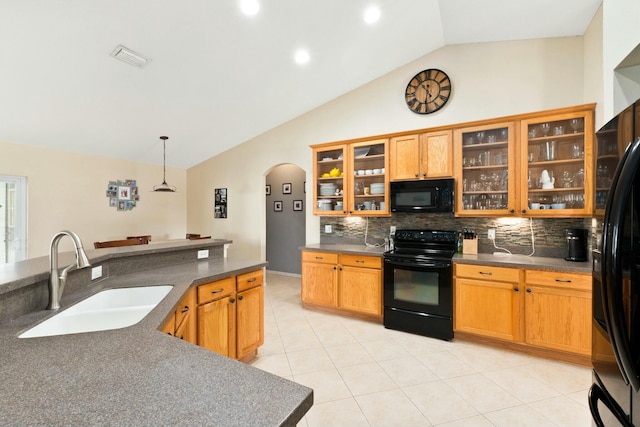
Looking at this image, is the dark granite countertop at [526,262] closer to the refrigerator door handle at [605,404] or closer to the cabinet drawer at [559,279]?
the cabinet drawer at [559,279]

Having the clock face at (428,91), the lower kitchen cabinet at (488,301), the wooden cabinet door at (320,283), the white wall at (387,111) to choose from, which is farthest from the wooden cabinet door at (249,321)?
the clock face at (428,91)

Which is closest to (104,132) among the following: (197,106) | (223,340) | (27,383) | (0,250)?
(197,106)

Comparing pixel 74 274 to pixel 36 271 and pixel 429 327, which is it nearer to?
pixel 36 271

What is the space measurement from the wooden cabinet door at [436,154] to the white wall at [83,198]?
515 cm

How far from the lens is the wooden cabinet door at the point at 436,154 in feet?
11.0

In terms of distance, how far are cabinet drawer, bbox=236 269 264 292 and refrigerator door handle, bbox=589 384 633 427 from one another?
2154 mm

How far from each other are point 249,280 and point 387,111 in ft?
9.62

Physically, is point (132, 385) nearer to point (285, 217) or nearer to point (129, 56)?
point (129, 56)

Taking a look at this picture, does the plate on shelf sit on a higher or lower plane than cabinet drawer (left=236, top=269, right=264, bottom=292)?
higher

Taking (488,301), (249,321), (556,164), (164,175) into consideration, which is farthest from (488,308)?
(164,175)

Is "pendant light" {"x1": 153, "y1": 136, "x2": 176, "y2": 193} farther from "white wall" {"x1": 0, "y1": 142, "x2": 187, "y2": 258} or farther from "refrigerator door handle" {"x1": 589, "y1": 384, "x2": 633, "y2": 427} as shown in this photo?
"refrigerator door handle" {"x1": 589, "y1": 384, "x2": 633, "y2": 427}

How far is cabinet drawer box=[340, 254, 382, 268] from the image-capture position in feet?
11.6

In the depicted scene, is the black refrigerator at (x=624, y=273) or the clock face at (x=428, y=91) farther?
the clock face at (x=428, y=91)

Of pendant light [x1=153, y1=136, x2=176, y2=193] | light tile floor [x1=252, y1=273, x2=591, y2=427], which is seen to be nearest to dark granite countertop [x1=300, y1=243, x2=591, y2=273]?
light tile floor [x1=252, y1=273, x2=591, y2=427]
